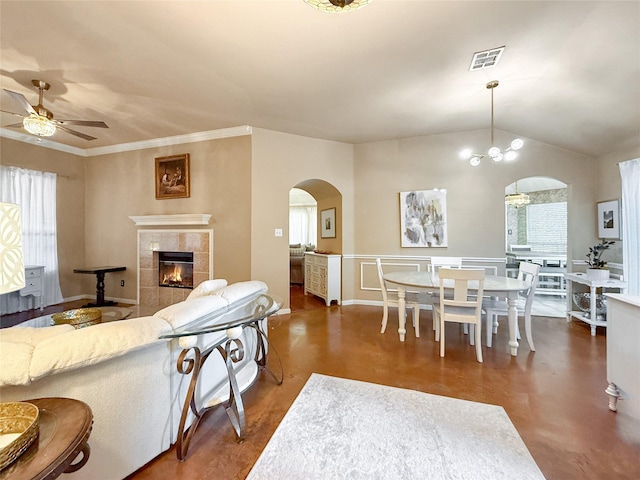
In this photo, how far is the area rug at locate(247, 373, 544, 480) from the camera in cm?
142

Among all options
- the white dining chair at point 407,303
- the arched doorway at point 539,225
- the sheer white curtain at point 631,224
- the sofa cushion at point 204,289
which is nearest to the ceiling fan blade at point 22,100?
the sofa cushion at point 204,289

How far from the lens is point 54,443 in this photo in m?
0.74

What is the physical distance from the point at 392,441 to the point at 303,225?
837 centimetres

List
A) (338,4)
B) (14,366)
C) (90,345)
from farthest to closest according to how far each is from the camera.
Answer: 1. (338,4)
2. (90,345)
3. (14,366)

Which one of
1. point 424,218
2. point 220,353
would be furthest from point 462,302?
point 220,353

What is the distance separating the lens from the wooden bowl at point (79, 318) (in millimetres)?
2236

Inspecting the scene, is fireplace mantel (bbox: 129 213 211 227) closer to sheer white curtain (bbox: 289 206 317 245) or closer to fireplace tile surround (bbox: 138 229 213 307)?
fireplace tile surround (bbox: 138 229 213 307)

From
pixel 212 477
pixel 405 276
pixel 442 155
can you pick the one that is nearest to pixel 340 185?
pixel 442 155

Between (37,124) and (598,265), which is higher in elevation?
(37,124)

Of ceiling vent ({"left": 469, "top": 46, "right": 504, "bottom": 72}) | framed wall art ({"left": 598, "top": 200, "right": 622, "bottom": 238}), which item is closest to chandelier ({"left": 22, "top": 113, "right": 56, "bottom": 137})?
ceiling vent ({"left": 469, "top": 46, "right": 504, "bottom": 72})

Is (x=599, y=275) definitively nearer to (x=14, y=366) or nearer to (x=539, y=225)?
(x=539, y=225)

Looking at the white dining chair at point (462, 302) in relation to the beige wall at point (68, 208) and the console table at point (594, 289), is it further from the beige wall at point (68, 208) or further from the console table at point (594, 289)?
the beige wall at point (68, 208)

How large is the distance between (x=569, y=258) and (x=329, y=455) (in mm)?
4725

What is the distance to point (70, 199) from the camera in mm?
5023
